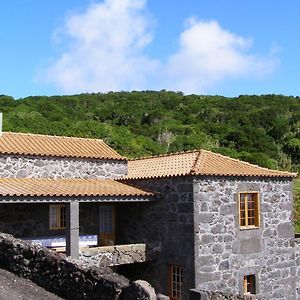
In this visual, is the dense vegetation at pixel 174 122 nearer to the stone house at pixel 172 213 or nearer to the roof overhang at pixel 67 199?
the stone house at pixel 172 213

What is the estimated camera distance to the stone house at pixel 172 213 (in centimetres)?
1441

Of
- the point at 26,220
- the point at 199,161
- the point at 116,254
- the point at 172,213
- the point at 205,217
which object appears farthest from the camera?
the point at 26,220

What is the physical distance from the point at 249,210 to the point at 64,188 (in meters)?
5.97

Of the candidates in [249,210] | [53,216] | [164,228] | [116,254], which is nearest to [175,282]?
[164,228]

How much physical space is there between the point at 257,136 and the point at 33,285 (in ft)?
122

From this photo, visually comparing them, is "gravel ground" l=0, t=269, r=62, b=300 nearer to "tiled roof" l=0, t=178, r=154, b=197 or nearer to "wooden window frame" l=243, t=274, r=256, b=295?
"tiled roof" l=0, t=178, r=154, b=197

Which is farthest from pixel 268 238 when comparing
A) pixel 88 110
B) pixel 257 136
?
pixel 88 110

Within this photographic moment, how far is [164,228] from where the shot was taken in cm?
1547

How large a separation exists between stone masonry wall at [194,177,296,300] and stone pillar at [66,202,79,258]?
3.51 meters

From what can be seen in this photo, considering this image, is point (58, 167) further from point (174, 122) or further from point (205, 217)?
point (174, 122)

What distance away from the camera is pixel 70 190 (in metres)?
14.7

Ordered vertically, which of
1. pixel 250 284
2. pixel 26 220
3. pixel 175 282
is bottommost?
pixel 250 284

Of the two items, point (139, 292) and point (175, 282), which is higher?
point (139, 292)

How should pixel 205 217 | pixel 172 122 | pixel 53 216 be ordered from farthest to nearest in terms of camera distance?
pixel 172 122
pixel 53 216
pixel 205 217
